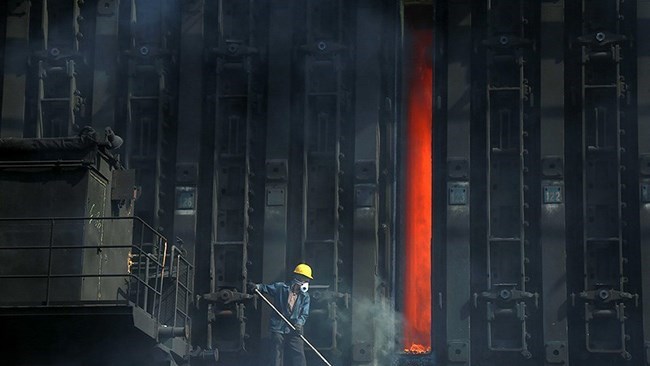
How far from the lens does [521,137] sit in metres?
18.0

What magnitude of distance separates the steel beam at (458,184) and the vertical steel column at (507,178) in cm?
24

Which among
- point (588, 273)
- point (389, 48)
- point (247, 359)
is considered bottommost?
point (247, 359)

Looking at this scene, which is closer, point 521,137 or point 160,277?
point 160,277

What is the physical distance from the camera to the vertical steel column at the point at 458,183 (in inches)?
690

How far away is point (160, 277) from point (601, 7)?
6459 mm

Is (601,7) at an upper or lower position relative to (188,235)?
upper

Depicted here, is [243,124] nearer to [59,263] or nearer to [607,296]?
[59,263]

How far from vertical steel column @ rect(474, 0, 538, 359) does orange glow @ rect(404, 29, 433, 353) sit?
828mm

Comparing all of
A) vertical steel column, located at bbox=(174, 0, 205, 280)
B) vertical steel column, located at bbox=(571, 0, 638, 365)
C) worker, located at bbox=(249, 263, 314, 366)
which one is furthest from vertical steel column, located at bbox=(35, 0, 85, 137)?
vertical steel column, located at bbox=(571, 0, 638, 365)

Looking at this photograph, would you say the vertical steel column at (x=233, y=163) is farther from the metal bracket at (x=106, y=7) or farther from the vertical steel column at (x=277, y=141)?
the metal bracket at (x=106, y=7)

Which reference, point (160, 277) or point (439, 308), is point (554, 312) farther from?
point (160, 277)

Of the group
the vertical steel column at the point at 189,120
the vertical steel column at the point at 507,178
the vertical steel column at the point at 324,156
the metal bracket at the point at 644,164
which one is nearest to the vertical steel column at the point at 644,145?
the metal bracket at the point at 644,164

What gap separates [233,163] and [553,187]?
4.01 metres

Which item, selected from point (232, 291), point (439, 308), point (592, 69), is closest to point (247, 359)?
point (232, 291)
